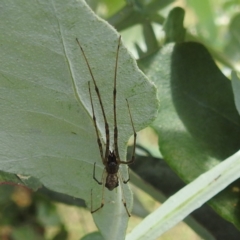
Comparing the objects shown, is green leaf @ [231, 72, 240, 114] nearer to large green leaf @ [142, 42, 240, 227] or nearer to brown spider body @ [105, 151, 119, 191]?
large green leaf @ [142, 42, 240, 227]

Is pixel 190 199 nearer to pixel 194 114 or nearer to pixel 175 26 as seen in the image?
pixel 194 114

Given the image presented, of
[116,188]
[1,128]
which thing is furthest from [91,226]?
[1,128]

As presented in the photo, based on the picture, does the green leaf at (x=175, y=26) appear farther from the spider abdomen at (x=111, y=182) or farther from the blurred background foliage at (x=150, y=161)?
the spider abdomen at (x=111, y=182)

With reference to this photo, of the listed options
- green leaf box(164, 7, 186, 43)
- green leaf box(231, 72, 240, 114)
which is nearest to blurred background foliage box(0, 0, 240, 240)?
green leaf box(164, 7, 186, 43)

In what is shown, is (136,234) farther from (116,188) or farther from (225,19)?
(225,19)

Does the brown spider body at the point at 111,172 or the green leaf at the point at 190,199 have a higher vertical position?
the brown spider body at the point at 111,172

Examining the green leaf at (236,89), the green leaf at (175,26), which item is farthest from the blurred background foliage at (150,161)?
the green leaf at (236,89)

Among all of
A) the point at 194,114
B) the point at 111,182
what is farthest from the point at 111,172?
the point at 194,114
